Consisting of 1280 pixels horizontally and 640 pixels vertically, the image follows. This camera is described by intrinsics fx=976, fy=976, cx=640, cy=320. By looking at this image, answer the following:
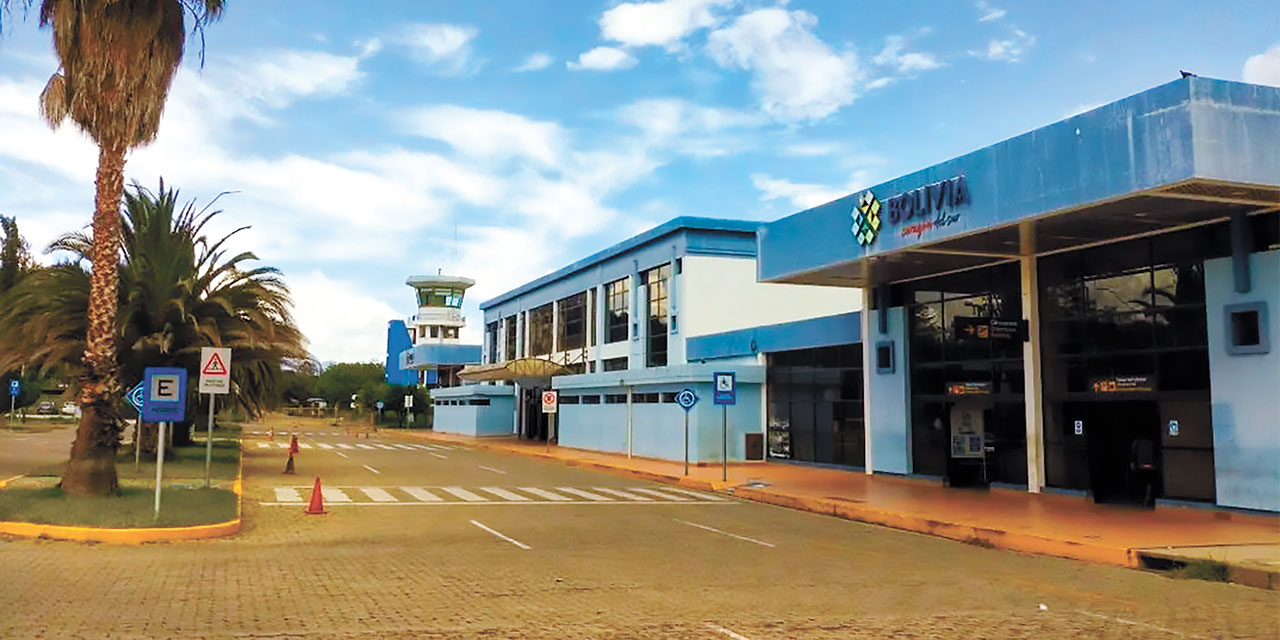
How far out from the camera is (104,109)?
16.2m

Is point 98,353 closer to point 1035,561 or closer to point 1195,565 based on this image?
point 1035,561

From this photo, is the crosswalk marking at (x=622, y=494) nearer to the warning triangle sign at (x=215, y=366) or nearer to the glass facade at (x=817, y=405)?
the glass facade at (x=817, y=405)

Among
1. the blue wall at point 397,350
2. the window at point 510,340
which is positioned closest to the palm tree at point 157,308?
the window at point 510,340

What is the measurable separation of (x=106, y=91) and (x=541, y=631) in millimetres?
13071

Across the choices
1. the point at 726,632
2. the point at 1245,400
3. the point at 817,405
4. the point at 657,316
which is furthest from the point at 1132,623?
the point at 657,316

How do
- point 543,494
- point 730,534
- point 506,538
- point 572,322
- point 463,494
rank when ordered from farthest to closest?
point 572,322, point 543,494, point 463,494, point 730,534, point 506,538

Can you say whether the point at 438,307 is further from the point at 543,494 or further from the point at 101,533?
the point at 101,533

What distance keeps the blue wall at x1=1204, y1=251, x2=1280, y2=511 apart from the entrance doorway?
1.37m

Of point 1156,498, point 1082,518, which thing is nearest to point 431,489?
point 1082,518

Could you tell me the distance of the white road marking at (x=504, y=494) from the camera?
2036 centimetres

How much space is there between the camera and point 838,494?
21094mm

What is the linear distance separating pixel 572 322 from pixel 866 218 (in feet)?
101

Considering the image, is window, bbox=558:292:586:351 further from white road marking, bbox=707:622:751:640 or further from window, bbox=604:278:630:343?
white road marking, bbox=707:622:751:640

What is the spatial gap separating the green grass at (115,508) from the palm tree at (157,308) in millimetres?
7967
